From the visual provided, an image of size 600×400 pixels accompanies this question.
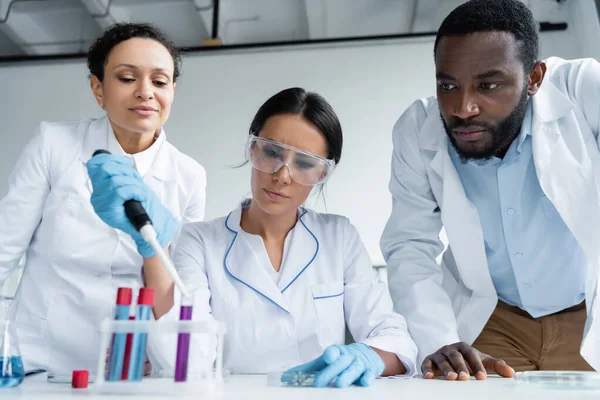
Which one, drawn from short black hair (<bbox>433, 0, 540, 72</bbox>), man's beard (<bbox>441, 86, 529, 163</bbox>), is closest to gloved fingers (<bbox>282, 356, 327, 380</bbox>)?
man's beard (<bbox>441, 86, 529, 163</bbox>)

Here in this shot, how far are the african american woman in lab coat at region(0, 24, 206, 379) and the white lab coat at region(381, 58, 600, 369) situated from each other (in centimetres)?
73

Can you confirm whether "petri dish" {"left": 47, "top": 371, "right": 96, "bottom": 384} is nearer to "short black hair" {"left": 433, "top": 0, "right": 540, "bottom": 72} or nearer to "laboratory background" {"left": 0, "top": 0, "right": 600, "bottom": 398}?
"short black hair" {"left": 433, "top": 0, "right": 540, "bottom": 72}

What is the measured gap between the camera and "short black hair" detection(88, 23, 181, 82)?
1.67 m

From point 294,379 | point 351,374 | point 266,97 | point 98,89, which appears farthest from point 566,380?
point 266,97

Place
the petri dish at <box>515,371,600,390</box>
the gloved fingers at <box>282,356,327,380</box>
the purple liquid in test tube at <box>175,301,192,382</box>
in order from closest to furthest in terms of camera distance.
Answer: the purple liquid in test tube at <box>175,301,192,382</box>
the petri dish at <box>515,371,600,390</box>
the gloved fingers at <box>282,356,327,380</box>

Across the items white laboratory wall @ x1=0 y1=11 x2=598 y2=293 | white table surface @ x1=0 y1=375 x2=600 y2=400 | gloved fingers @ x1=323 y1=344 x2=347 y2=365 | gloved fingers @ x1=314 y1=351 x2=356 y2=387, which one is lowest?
white table surface @ x1=0 y1=375 x2=600 y2=400

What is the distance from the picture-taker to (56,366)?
4.95 ft

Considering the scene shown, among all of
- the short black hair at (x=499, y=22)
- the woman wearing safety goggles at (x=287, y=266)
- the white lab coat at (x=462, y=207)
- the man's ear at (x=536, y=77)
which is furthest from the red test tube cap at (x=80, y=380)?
the man's ear at (x=536, y=77)

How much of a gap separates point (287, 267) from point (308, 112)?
1.46 feet

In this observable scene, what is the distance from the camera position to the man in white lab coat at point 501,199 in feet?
5.01

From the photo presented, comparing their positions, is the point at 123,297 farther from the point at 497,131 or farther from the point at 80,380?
the point at 497,131

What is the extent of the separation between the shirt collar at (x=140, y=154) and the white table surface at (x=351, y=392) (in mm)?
697

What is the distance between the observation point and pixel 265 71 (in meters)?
4.45

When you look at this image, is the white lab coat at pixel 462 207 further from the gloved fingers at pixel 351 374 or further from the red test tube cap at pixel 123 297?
the red test tube cap at pixel 123 297
